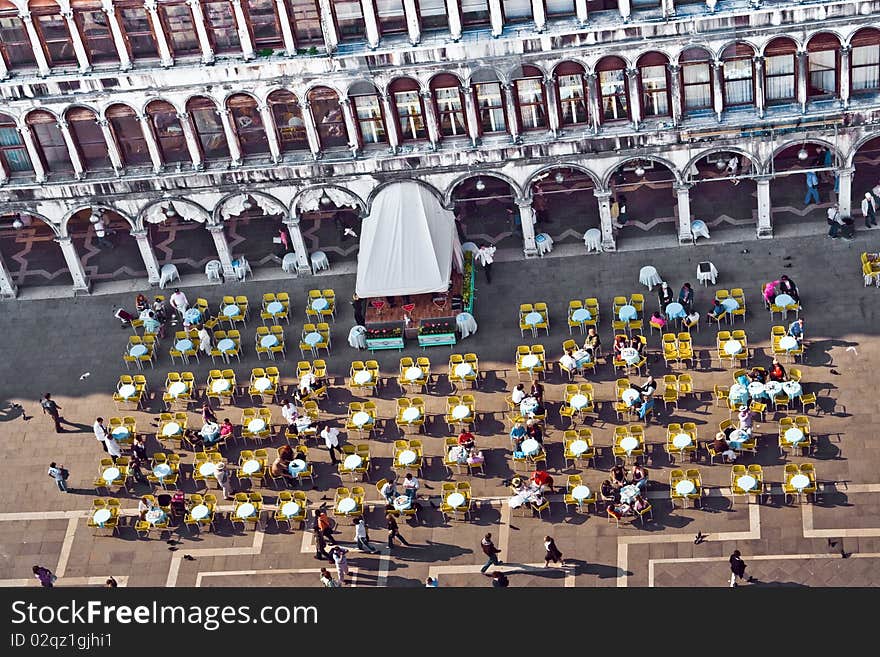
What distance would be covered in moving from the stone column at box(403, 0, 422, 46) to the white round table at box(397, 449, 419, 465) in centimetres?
1946

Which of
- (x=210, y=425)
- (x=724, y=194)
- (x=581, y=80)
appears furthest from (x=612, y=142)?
(x=210, y=425)

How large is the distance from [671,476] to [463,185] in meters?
24.3

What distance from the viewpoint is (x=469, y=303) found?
7869 cm

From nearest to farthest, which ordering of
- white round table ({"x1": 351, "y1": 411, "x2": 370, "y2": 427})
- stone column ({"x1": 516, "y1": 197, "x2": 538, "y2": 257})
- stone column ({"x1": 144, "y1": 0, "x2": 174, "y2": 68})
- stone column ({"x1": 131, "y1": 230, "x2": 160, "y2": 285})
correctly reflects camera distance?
white round table ({"x1": 351, "y1": 411, "x2": 370, "y2": 427}) → stone column ({"x1": 144, "y1": 0, "x2": 174, "y2": 68}) → stone column ({"x1": 516, "y1": 197, "x2": 538, "y2": 257}) → stone column ({"x1": 131, "y1": 230, "x2": 160, "y2": 285})

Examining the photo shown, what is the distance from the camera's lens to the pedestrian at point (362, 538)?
66375 mm

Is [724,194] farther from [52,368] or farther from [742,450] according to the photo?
[52,368]

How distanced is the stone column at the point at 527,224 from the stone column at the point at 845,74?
15789 millimetres

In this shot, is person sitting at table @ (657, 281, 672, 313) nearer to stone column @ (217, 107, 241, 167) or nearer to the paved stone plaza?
the paved stone plaza

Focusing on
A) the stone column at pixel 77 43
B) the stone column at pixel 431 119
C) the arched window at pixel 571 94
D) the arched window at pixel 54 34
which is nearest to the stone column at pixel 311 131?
the stone column at pixel 431 119

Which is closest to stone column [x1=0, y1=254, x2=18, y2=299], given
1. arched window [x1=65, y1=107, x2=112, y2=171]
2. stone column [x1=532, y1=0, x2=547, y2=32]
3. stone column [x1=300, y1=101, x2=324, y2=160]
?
arched window [x1=65, y1=107, x2=112, y2=171]

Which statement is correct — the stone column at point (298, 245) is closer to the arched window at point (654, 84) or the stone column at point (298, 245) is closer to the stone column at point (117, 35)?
the stone column at point (117, 35)

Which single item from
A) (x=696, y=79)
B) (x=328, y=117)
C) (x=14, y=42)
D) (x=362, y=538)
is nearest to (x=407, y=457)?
(x=362, y=538)

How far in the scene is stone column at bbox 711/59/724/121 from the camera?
75688 mm

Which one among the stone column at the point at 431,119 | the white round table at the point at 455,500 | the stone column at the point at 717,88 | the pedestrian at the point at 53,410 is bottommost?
the white round table at the point at 455,500
